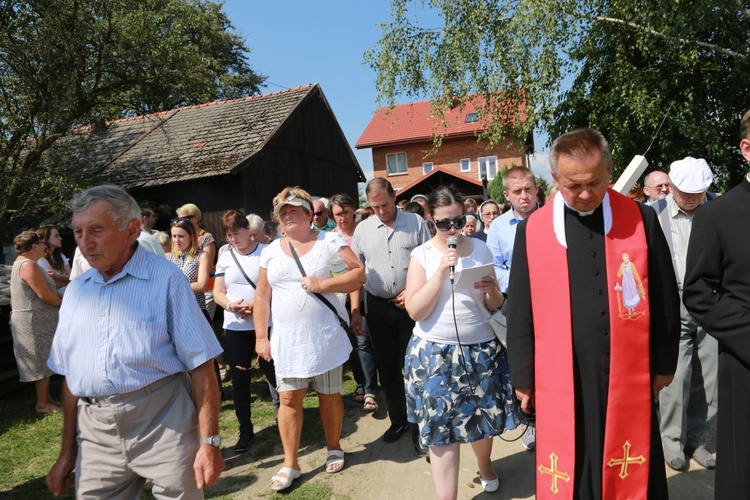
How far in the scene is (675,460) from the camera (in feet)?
12.2

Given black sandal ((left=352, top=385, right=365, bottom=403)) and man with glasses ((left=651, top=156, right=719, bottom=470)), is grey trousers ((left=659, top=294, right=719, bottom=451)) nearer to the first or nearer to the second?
man with glasses ((left=651, top=156, right=719, bottom=470))

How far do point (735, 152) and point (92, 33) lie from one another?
14.0 meters

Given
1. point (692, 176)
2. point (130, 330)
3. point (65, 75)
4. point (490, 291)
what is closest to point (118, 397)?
point (130, 330)

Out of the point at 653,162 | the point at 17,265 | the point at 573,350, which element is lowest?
the point at 573,350

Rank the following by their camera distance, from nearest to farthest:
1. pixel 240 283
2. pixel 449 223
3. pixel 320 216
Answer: pixel 449 223, pixel 240 283, pixel 320 216

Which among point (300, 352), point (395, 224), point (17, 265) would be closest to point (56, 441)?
point (17, 265)

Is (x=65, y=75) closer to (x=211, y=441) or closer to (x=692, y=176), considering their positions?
(x=211, y=441)

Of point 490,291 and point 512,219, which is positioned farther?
point 512,219

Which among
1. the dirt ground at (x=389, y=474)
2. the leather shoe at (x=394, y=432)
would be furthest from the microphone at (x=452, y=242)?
the leather shoe at (x=394, y=432)

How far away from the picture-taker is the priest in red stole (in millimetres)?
2283

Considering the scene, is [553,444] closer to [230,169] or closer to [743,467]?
[743,467]

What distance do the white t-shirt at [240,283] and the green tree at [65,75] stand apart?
7.89m

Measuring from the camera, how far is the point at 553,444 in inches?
94.7

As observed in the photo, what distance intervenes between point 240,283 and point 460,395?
2.43 meters
